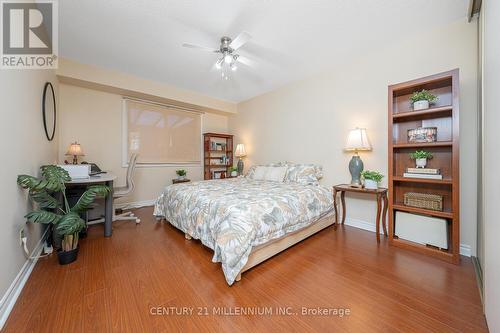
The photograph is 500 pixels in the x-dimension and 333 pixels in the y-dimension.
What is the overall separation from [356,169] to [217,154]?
136 inches

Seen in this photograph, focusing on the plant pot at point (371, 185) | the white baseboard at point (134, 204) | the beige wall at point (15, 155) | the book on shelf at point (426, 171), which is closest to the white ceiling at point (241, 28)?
the beige wall at point (15, 155)

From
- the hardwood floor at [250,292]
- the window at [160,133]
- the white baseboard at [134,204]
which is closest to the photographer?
the hardwood floor at [250,292]

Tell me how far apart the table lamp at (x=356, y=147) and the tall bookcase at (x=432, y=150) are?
1.11 ft

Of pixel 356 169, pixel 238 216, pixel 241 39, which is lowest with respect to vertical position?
pixel 238 216

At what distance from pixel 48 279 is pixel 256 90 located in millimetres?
4089

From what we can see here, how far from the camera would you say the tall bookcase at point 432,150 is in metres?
1.84

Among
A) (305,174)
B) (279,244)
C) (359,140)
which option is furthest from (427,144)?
(279,244)

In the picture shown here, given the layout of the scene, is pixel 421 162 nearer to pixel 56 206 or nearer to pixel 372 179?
pixel 372 179

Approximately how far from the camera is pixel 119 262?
1847mm

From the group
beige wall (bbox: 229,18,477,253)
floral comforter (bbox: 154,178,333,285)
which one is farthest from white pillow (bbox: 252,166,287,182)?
floral comforter (bbox: 154,178,333,285)

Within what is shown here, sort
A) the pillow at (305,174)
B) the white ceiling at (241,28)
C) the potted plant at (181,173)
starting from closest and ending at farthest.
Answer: the white ceiling at (241,28)
the pillow at (305,174)
the potted plant at (181,173)

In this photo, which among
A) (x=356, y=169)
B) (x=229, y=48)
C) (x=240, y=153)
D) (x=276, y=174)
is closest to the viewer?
(x=229, y=48)

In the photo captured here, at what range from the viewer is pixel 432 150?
86.3 inches

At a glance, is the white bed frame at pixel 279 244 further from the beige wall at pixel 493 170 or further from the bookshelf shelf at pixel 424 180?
the beige wall at pixel 493 170
